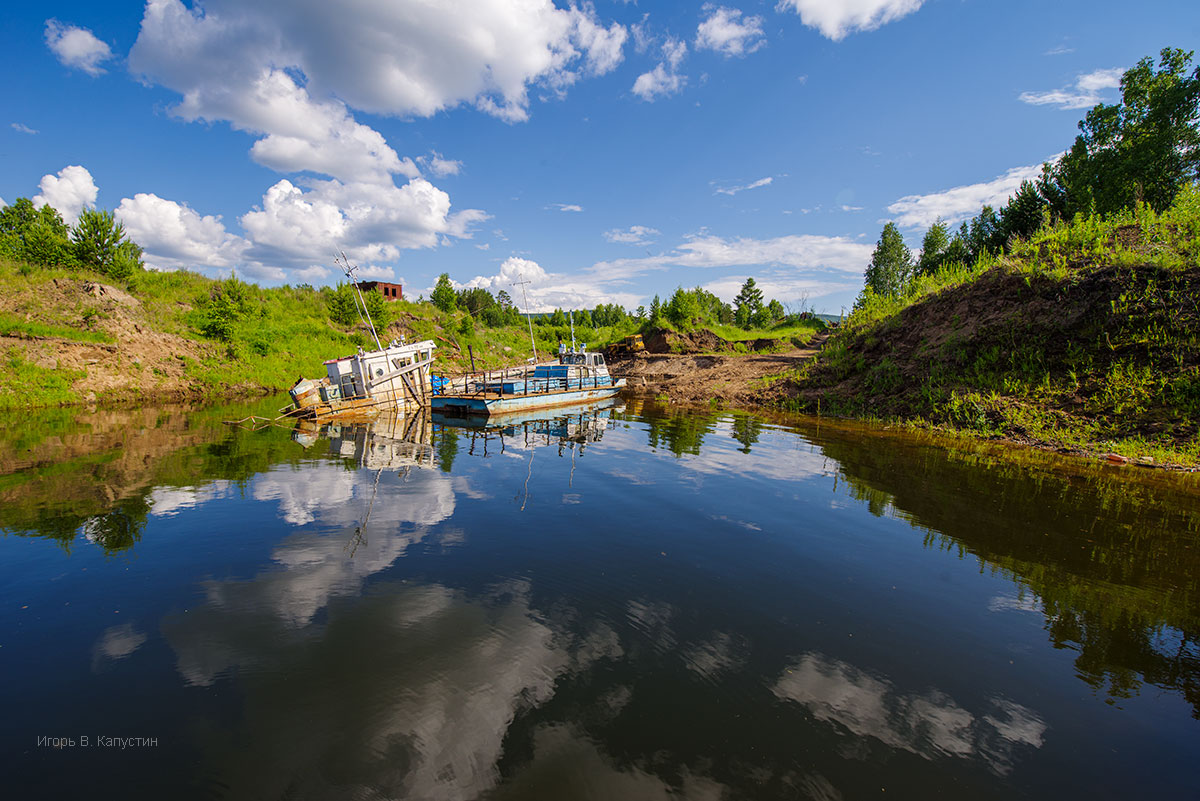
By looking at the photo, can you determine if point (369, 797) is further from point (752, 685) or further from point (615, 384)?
point (615, 384)

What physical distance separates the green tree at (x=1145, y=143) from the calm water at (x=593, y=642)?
4156cm

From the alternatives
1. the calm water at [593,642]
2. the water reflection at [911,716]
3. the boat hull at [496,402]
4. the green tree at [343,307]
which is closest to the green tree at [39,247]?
the green tree at [343,307]

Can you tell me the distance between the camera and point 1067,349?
20156 millimetres

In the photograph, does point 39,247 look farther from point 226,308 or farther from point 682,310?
point 682,310

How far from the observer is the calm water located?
4098 millimetres

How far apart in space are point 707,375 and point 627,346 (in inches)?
876

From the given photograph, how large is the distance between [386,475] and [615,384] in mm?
26616

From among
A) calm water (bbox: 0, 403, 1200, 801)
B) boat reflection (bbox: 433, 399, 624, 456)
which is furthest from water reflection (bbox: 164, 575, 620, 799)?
boat reflection (bbox: 433, 399, 624, 456)

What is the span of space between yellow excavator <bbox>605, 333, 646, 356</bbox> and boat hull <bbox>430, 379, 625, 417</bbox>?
29.9 metres

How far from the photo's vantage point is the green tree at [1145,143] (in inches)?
1409

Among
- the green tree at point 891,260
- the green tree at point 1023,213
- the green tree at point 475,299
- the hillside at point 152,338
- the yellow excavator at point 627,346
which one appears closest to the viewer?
the hillside at point 152,338

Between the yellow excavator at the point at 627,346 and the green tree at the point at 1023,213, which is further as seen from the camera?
the yellow excavator at the point at 627,346

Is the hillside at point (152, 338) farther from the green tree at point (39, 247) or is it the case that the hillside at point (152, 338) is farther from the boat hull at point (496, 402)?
the boat hull at point (496, 402)

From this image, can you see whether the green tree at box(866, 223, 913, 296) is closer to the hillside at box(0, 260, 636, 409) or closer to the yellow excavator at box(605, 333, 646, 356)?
the yellow excavator at box(605, 333, 646, 356)
